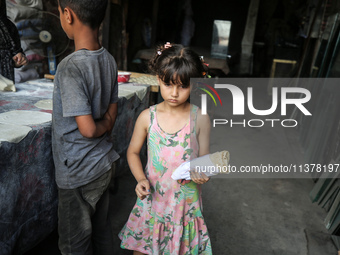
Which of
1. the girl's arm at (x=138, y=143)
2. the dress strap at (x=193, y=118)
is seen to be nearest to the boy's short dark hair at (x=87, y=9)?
the girl's arm at (x=138, y=143)

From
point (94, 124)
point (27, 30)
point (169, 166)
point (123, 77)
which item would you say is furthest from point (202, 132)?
point (27, 30)

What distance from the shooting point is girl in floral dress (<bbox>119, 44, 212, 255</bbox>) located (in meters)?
1.52

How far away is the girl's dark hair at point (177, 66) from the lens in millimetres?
1453

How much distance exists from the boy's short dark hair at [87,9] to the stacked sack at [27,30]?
1.75 meters

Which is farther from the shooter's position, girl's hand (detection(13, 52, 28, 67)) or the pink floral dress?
→ girl's hand (detection(13, 52, 28, 67))

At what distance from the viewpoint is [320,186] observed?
2967 mm

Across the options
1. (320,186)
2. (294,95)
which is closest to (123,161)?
(320,186)

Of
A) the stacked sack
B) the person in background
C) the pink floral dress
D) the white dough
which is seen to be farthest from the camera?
the stacked sack

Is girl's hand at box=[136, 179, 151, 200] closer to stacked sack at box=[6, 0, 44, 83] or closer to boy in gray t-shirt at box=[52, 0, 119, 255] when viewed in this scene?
A: boy in gray t-shirt at box=[52, 0, 119, 255]

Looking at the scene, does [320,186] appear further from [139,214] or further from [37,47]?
[37,47]

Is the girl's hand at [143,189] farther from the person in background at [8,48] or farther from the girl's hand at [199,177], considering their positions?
the person in background at [8,48]

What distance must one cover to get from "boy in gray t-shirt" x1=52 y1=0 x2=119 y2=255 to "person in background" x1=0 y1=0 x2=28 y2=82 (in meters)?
1.07

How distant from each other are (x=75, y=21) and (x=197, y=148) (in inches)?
34.0

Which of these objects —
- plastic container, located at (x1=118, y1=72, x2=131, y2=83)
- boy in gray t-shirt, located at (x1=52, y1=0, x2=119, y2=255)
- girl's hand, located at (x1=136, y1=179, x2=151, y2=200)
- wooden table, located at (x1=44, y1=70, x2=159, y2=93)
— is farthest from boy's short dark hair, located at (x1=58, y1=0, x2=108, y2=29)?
wooden table, located at (x1=44, y1=70, x2=159, y2=93)
